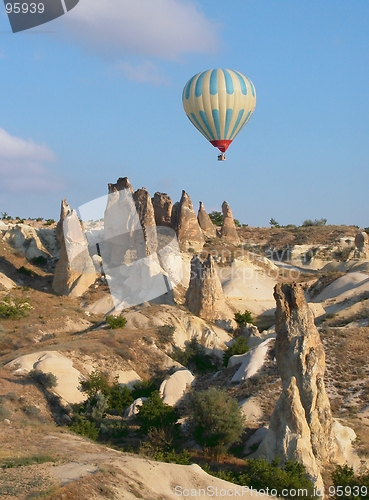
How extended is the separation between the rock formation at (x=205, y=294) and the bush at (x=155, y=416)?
51.3ft

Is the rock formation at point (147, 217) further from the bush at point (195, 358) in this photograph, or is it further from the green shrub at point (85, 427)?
the green shrub at point (85, 427)

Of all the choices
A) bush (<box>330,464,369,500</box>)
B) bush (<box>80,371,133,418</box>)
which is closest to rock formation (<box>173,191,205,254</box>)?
bush (<box>80,371,133,418</box>)

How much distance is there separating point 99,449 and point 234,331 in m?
20.6

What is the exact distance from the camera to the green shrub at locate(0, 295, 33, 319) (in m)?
36.0

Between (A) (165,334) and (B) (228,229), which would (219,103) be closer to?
(A) (165,334)

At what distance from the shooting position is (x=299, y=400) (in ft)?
58.0

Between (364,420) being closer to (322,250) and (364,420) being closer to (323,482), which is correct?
(323,482)

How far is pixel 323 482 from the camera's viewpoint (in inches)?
671

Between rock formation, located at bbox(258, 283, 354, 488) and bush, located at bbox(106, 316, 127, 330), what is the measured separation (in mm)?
14883

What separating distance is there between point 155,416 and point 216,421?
7.69ft

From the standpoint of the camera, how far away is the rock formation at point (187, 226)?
5128cm

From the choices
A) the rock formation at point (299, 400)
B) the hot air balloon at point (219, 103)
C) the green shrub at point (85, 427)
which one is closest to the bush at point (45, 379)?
the green shrub at point (85, 427)

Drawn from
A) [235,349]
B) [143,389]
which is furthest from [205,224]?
[143,389]

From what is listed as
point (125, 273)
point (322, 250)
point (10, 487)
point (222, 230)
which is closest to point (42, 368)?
point (10, 487)
